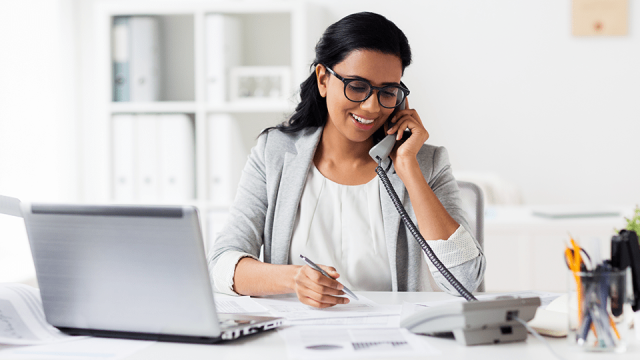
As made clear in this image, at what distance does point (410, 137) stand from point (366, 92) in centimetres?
16

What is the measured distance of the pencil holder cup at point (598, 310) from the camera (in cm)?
76

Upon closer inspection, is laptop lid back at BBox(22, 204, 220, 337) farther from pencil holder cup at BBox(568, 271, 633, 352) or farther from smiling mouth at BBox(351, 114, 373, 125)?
smiling mouth at BBox(351, 114, 373, 125)

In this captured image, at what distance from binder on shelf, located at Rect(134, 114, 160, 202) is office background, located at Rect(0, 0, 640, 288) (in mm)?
469

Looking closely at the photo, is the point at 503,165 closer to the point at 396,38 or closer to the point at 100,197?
the point at 396,38

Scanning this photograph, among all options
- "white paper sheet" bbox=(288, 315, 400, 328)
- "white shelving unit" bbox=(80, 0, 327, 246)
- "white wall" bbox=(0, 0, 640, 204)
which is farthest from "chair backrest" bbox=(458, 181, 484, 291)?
"white wall" bbox=(0, 0, 640, 204)

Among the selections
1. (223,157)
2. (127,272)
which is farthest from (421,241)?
(223,157)

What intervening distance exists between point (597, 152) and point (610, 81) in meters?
0.36

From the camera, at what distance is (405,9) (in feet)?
9.79

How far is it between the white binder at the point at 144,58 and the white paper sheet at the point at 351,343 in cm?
211

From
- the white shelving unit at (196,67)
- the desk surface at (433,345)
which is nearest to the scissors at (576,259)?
the desk surface at (433,345)

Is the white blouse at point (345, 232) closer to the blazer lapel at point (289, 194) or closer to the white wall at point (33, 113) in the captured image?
the blazer lapel at point (289, 194)

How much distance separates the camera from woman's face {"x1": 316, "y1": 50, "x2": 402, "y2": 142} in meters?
1.35

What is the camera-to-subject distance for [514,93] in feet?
9.83

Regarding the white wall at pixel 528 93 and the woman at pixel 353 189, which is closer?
the woman at pixel 353 189
